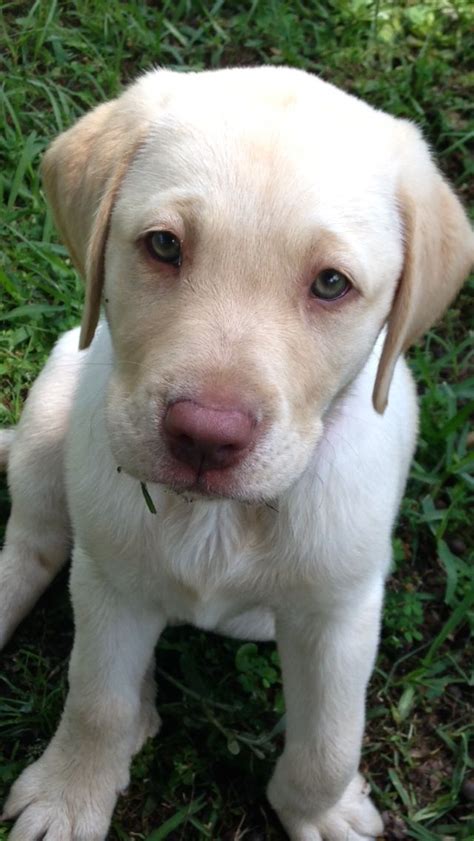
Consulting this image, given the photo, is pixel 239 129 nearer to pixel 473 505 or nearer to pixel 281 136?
pixel 281 136

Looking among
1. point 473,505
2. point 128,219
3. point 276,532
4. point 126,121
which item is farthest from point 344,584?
point 473,505

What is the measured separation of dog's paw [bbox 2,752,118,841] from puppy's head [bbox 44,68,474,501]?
4.65 feet

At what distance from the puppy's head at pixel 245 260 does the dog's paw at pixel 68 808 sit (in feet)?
4.65

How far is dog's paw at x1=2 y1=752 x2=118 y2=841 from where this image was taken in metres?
3.48

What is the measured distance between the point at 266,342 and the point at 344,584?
0.83 m

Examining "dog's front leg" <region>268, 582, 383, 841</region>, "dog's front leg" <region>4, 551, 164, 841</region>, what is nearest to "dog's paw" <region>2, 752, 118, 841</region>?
"dog's front leg" <region>4, 551, 164, 841</region>

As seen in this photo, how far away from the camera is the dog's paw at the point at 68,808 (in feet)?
11.4

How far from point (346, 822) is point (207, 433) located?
188 centimetres

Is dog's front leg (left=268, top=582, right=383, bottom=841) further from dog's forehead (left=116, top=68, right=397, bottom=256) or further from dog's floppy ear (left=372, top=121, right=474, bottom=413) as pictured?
dog's forehead (left=116, top=68, right=397, bottom=256)

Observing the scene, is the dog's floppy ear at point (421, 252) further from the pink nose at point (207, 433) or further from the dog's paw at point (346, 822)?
the dog's paw at point (346, 822)

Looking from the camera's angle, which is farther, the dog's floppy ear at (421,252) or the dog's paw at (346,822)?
the dog's paw at (346,822)

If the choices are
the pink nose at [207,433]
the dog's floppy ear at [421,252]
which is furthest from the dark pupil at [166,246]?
the dog's floppy ear at [421,252]

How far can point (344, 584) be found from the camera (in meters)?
2.88

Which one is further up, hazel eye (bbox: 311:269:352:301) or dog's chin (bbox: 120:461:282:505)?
hazel eye (bbox: 311:269:352:301)
